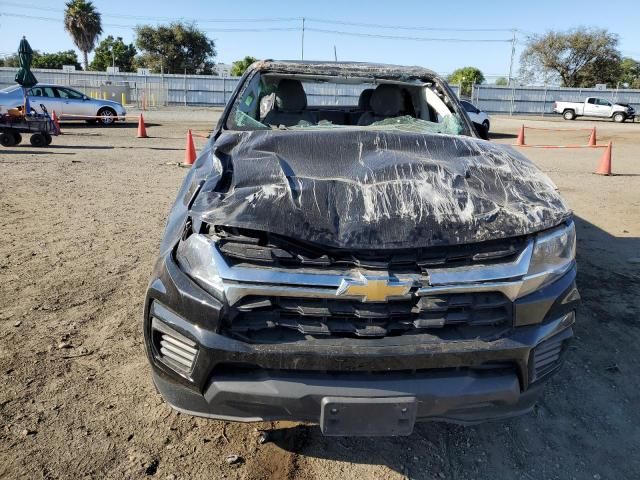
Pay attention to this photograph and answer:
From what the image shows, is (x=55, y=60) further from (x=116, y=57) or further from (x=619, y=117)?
(x=619, y=117)

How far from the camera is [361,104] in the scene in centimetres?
474

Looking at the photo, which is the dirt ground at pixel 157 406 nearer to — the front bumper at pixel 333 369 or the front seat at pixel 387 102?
the front bumper at pixel 333 369

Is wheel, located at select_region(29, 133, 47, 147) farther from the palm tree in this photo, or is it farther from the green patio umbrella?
the palm tree

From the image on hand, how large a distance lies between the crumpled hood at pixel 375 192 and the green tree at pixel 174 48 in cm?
5968

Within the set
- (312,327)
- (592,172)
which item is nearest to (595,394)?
(312,327)

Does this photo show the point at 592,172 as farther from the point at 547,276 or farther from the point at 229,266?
the point at 229,266

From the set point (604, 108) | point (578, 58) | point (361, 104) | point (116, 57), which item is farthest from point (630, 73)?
point (361, 104)

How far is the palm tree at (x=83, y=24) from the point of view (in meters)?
57.8

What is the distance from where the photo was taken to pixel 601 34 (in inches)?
2121

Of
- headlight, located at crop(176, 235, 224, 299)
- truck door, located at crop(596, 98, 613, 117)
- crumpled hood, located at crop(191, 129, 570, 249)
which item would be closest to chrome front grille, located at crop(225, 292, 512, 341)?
headlight, located at crop(176, 235, 224, 299)

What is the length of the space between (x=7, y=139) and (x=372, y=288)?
12978mm

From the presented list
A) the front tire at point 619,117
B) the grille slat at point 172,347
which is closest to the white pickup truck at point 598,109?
the front tire at point 619,117

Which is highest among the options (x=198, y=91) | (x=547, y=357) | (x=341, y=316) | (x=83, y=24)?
(x=83, y=24)

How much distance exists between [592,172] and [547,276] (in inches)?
408
